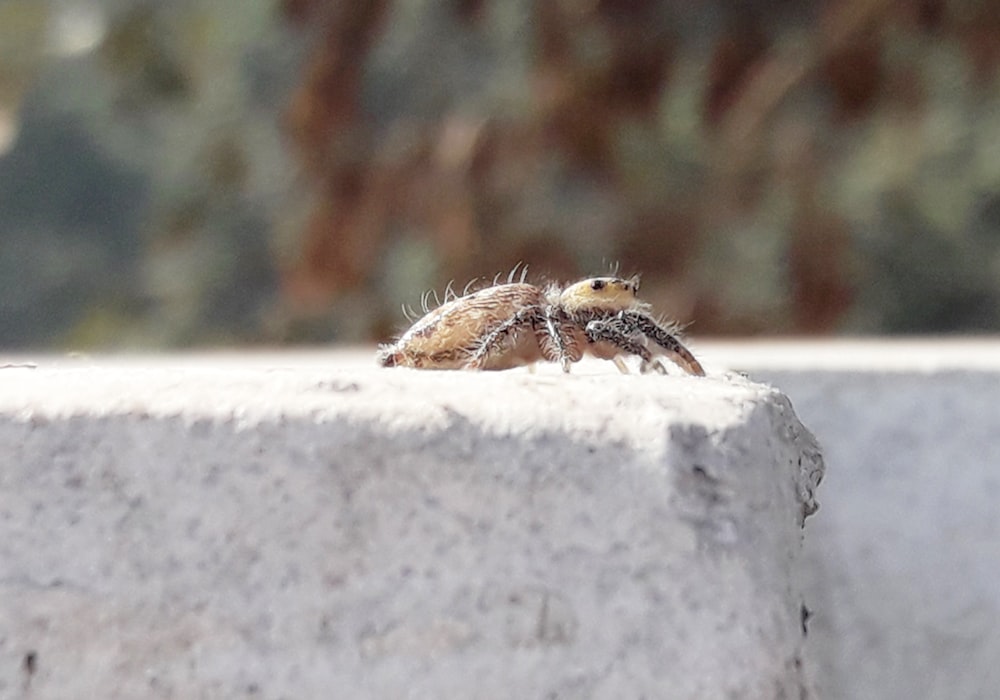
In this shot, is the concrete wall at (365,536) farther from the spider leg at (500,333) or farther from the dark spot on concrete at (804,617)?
the spider leg at (500,333)

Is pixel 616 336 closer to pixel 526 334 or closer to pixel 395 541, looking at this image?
pixel 526 334

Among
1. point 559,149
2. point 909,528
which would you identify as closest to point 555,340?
point 909,528

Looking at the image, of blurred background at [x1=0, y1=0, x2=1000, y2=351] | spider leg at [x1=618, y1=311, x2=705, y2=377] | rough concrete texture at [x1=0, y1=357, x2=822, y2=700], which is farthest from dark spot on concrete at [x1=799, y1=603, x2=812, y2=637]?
blurred background at [x1=0, y1=0, x2=1000, y2=351]

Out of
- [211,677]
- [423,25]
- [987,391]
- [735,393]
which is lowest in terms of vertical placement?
[211,677]

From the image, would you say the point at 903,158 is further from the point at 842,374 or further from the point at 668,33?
the point at 842,374

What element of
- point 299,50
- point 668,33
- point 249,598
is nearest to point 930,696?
point 249,598

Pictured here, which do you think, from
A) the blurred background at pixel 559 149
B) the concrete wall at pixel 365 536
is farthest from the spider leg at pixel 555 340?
the blurred background at pixel 559 149

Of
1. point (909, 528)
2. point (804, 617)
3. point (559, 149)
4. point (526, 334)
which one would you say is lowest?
point (804, 617)
